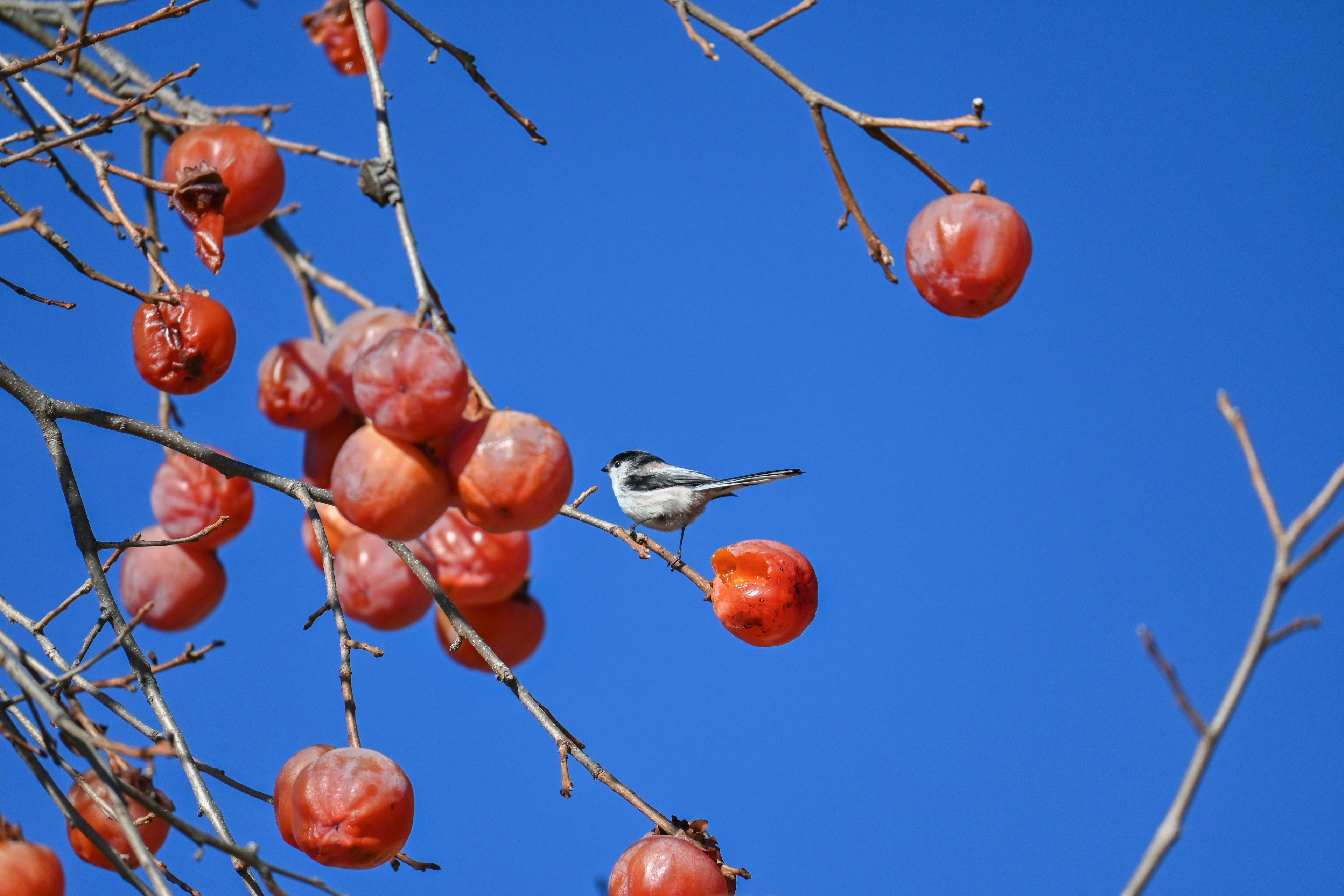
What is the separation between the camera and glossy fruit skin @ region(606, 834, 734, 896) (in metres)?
1.82

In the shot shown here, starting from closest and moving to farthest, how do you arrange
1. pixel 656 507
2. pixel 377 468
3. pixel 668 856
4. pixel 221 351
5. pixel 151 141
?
pixel 377 468, pixel 668 856, pixel 221 351, pixel 151 141, pixel 656 507

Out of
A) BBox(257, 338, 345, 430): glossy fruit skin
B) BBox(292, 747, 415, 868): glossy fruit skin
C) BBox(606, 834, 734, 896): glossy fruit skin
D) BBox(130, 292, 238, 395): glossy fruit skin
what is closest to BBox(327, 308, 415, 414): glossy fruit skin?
BBox(257, 338, 345, 430): glossy fruit skin

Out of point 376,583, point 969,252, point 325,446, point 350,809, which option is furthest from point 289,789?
point 969,252

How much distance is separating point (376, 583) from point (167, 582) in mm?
582

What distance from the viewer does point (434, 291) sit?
1.80 meters

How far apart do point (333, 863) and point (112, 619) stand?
547 mm

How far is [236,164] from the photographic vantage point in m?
2.32

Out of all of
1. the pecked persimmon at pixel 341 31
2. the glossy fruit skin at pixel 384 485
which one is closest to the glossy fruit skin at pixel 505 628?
the glossy fruit skin at pixel 384 485

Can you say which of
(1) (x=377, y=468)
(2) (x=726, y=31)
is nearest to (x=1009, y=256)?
(2) (x=726, y=31)

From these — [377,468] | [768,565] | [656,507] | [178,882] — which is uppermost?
[656,507]

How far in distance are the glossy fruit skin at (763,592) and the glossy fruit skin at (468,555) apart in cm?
49

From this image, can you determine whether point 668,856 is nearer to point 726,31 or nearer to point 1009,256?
point 1009,256

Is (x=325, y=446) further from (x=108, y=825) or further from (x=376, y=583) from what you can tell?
(x=108, y=825)

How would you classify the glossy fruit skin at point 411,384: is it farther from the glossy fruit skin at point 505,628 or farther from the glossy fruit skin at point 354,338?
the glossy fruit skin at point 505,628
